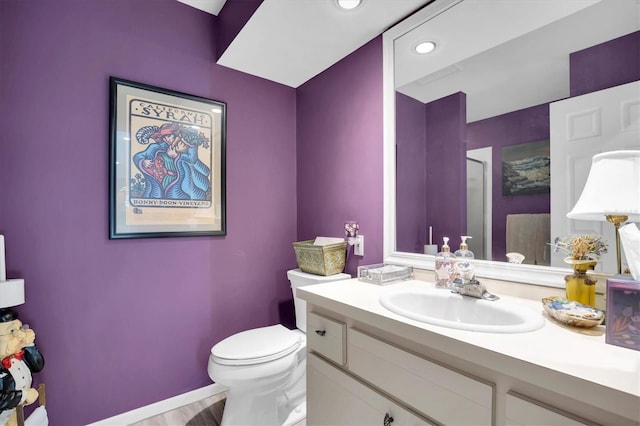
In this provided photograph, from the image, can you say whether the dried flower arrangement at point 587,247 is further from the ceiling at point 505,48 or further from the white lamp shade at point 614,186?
the ceiling at point 505,48

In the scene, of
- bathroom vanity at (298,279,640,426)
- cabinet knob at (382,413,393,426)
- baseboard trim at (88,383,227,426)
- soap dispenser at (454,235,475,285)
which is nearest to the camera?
bathroom vanity at (298,279,640,426)

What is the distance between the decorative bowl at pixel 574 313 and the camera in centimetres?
79

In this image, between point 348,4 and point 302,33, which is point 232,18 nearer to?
point 302,33

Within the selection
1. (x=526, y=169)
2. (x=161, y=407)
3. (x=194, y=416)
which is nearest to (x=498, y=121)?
(x=526, y=169)

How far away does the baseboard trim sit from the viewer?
167 cm

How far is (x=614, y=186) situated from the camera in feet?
2.65

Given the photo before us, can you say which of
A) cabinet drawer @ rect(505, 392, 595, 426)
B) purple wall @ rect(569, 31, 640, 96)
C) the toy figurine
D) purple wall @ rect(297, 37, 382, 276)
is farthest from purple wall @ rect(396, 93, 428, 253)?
the toy figurine

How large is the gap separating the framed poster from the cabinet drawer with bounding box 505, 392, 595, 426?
1774 mm

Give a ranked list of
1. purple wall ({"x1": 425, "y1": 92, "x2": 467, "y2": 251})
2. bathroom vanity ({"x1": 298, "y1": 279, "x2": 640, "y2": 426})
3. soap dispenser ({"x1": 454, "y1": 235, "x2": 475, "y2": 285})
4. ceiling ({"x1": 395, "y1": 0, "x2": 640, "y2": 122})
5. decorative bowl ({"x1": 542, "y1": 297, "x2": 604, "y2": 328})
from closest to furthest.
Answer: bathroom vanity ({"x1": 298, "y1": 279, "x2": 640, "y2": 426})
decorative bowl ({"x1": 542, "y1": 297, "x2": 604, "y2": 328})
ceiling ({"x1": 395, "y1": 0, "x2": 640, "y2": 122})
soap dispenser ({"x1": 454, "y1": 235, "x2": 475, "y2": 285})
purple wall ({"x1": 425, "y1": 92, "x2": 467, "y2": 251})

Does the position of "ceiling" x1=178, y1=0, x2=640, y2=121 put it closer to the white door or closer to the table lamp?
the white door

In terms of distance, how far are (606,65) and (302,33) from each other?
133cm

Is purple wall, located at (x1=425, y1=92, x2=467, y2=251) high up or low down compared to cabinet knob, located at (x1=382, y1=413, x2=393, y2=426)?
up

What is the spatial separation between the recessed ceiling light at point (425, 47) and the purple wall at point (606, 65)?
62 cm

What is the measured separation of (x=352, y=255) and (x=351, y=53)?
49.7 inches
